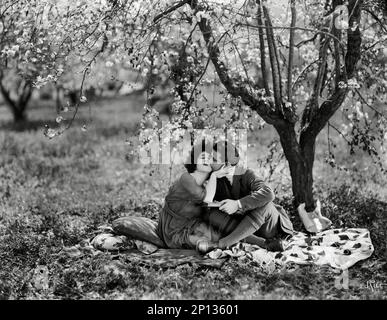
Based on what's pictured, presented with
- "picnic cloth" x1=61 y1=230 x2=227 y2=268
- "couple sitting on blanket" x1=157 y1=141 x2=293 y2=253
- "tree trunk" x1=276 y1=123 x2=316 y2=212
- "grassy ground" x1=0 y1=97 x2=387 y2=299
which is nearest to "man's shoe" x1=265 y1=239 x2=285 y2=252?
"couple sitting on blanket" x1=157 y1=141 x2=293 y2=253

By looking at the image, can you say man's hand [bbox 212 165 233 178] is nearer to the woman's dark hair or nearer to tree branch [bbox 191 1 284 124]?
the woman's dark hair

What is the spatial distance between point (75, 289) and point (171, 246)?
1.37m

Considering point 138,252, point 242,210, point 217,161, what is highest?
point 217,161

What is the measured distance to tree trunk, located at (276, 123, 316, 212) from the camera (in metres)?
7.48

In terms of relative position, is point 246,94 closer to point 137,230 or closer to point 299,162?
point 299,162

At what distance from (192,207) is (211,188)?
0.30 m

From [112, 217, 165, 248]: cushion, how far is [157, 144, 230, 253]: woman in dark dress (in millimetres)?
100

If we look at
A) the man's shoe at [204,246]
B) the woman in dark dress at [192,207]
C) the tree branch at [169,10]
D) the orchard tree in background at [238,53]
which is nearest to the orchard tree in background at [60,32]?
the orchard tree in background at [238,53]

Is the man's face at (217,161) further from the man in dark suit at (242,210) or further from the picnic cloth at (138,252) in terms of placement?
the picnic cloth at (138,252)

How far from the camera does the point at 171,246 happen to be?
6.71 meters

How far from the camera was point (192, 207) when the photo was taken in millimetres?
6648

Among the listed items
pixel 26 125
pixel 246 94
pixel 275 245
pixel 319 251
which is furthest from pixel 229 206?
pixel 26 125

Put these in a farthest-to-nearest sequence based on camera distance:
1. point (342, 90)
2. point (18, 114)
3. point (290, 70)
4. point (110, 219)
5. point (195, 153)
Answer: point (18, 114) → point (110, 219) → point (290, 70) → point (342, 90) → point (195, 153)

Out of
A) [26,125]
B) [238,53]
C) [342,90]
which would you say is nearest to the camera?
[238,53]
